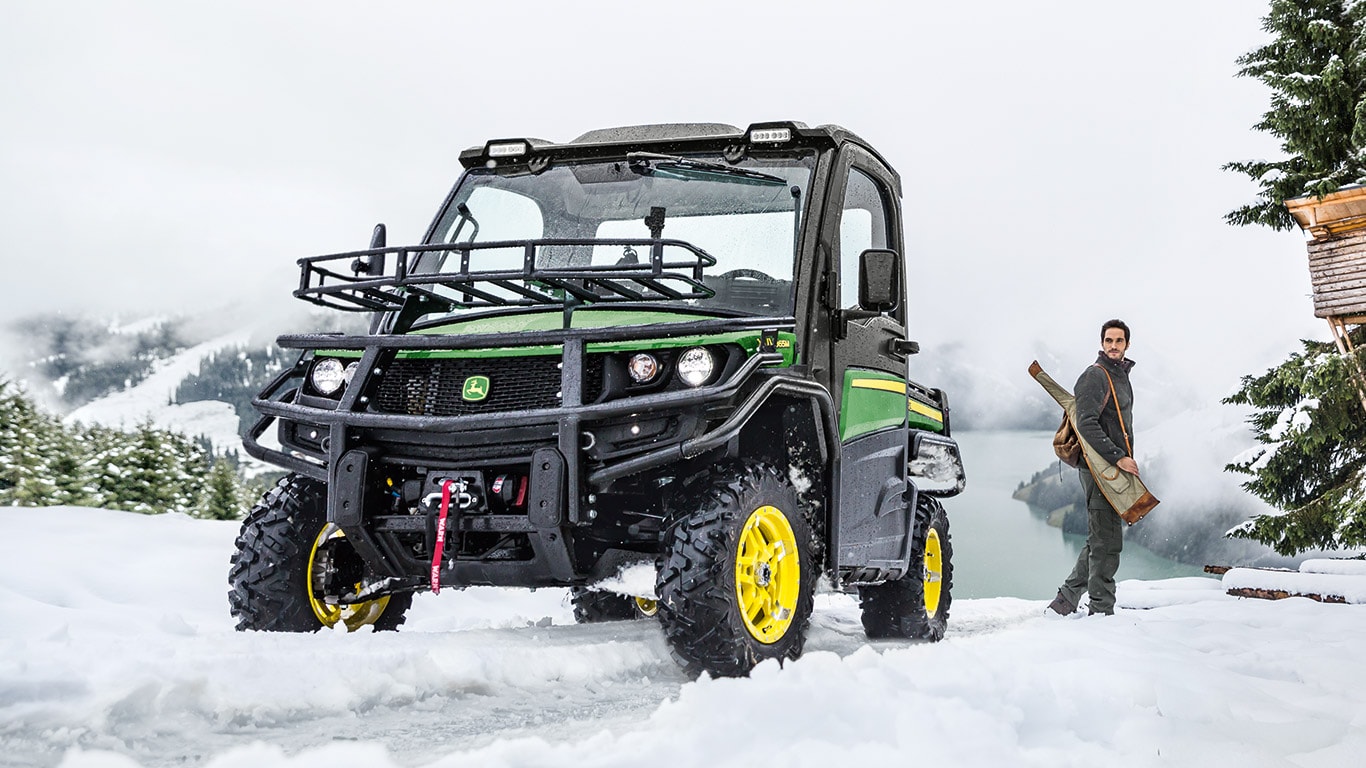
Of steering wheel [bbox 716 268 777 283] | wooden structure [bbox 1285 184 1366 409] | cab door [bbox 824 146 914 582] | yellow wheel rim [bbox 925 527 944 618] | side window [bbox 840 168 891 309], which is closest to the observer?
steering wheel [bbox 716 268 777 283]

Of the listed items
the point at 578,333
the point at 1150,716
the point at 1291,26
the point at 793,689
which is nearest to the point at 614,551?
the point at 578,333

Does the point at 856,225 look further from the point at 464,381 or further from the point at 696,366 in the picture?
the point at 464,381

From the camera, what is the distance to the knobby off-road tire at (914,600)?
678cm

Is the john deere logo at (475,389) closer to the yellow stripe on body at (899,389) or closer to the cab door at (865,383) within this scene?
the cab door at (865,383)

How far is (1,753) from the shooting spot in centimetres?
272

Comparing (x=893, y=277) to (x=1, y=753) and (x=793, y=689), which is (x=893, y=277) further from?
(x=1, y=753)

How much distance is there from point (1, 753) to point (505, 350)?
241cm

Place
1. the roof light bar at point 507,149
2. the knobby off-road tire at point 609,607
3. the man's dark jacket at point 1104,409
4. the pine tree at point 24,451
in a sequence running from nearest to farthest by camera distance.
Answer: the roof light bar at point 507,149
the man's dark jacket at point 1104,409
the knobby off-road tire at point 609,607
the pine tree at point 24,451

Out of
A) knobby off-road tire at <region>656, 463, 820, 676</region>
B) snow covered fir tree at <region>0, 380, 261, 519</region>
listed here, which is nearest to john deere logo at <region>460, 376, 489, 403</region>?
knobby off-road tire at <region>656, 463, 820, 676</region>

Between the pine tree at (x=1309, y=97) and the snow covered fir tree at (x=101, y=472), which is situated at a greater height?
the pine tree at (x=1309, y=97)

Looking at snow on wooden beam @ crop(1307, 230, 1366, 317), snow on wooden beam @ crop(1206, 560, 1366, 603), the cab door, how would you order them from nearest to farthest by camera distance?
the cab door < snow on wooden beam @ crop(1206, 560, 1366, 603) < snow on wooden beam @ crop(1307, 230, 1366, 317)

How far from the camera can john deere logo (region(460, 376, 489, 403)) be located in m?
4.66

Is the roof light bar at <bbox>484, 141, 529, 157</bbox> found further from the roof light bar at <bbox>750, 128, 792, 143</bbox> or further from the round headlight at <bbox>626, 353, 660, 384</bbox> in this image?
the round headlight at <bbox>626, 353, 660, 384</bbox>

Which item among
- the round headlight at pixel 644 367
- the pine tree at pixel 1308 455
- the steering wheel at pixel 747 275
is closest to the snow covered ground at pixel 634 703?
the round headlight at pixel 644 367
